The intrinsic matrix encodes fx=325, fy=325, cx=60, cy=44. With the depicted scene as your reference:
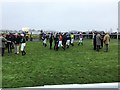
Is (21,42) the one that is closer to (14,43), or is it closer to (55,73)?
(14,43)

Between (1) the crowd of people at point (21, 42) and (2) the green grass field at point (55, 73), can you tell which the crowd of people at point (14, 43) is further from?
(2) the green grass field at point (55, 73)

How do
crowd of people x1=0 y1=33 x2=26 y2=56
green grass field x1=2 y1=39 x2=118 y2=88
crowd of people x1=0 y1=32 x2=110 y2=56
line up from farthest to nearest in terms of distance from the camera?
1. crowd of people x1=0 y1=32 x2=110 y2=56
2. crowd of people x1=0 y1=33 x2=26 y2=56
3. green grass field x1=2 y1=39 x2=118 y2=88

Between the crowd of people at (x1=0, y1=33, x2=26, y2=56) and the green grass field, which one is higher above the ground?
the crowd of people at (x1=0, y1=33, x2=26, y2=56)

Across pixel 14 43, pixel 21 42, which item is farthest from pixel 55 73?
pixel 14 43

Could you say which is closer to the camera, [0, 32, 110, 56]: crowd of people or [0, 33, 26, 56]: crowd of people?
→ [0, 33, 26, 56]: crowd of people

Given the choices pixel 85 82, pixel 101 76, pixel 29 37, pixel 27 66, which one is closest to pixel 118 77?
pixel 101 76

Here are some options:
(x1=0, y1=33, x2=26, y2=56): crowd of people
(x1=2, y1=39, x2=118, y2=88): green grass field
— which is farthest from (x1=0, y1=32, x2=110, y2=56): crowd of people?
(x1=2, y1=39, x2=118, y2=88): green grass field

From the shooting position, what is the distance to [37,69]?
16.2 metres

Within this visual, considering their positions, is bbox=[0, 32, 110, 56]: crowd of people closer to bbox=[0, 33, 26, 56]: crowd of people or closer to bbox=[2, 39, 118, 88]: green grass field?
bbox=[0, 33, 26, 56]: crowd of people

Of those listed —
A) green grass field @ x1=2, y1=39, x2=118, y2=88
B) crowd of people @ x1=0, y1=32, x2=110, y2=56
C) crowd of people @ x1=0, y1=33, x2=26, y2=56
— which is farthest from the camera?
crowd of people @ x1=0, y1=32, x2=110, y2=56

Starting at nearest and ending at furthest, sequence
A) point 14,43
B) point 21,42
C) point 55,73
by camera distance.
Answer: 1. point 55,73
2. point 21,42
3. point 14,43

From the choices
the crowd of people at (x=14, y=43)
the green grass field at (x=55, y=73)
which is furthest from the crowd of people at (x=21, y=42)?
the green grass field at (x=55, y=73)

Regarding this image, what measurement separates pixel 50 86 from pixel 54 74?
2444mm

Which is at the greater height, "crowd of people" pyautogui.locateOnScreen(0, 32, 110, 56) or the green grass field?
"crowd of people" pyautogui.locateOnScreen(0, 32, 110, 56)
